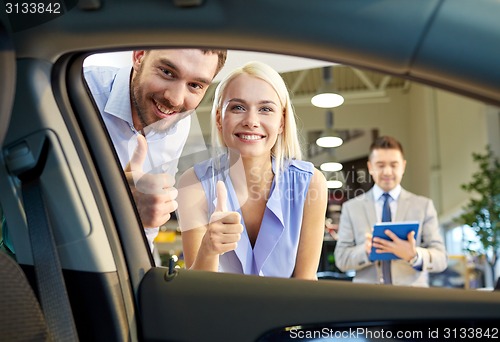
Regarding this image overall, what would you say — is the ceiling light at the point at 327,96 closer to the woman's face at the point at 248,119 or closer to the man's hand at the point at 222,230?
the woman's face at the point at 248,119

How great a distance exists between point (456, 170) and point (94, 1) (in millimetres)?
667

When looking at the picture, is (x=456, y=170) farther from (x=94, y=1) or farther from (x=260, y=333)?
(x=94, y=1)

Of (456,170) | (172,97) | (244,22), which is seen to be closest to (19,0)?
(172,97)

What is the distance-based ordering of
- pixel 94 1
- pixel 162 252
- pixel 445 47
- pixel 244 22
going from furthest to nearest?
pixel 162 252 → pixel 94 1 → pixel 244 22 → pixel 445 47

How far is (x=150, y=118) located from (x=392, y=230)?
1.54ft

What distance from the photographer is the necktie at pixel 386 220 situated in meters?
1.08

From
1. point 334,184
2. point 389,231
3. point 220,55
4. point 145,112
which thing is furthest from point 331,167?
point 145,112

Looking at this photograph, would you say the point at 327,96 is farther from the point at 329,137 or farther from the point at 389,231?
the point at 389,231

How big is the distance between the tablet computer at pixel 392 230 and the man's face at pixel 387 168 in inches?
2.8

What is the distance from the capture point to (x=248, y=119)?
1159 millimetres

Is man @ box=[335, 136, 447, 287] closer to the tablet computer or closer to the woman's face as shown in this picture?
the tablet computer

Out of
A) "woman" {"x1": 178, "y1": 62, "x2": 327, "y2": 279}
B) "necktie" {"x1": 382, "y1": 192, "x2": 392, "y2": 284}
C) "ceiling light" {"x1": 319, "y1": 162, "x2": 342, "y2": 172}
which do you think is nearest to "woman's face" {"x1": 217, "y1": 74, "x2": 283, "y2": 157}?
"woman" {"x1": 178, "y1": 62, "x2": 327, "y2": 279}

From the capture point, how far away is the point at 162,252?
129cm

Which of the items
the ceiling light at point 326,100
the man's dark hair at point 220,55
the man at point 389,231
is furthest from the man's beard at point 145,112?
the man at point 389,231
